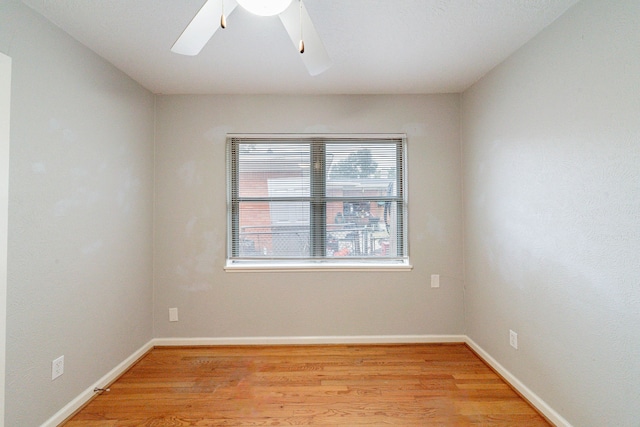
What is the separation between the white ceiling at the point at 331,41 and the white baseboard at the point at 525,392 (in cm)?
243

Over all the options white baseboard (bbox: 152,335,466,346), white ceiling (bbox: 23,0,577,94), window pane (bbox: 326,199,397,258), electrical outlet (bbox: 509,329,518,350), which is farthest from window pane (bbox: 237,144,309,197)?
electrical outlet (bbox: 509,329,518,350)

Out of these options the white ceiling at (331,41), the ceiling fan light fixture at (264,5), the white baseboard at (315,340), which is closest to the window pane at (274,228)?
the white baseboard at (315,340)

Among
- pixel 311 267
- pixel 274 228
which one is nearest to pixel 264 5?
pixel 274 228

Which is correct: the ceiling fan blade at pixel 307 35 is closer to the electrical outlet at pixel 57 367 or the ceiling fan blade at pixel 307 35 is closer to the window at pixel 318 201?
the window at pixel 318 201

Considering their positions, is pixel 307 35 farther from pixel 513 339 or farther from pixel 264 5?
pixel 513 339

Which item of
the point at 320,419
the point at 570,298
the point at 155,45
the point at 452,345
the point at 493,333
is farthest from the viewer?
the point at 452,345

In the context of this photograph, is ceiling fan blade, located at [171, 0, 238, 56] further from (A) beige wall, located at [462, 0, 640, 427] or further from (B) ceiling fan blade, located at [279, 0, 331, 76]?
(A) beige wall, located at [462, 0, 640, 427]

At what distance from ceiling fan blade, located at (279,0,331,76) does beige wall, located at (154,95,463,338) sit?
4.84 ft

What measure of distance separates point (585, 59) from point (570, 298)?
136 cm

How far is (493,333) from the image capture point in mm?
2535

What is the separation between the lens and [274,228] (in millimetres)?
3072

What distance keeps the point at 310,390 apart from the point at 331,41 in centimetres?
250

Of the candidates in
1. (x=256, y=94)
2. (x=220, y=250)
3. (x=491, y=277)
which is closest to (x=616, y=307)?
(x=491, y=277)

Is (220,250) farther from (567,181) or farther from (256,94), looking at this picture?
(567,181)
